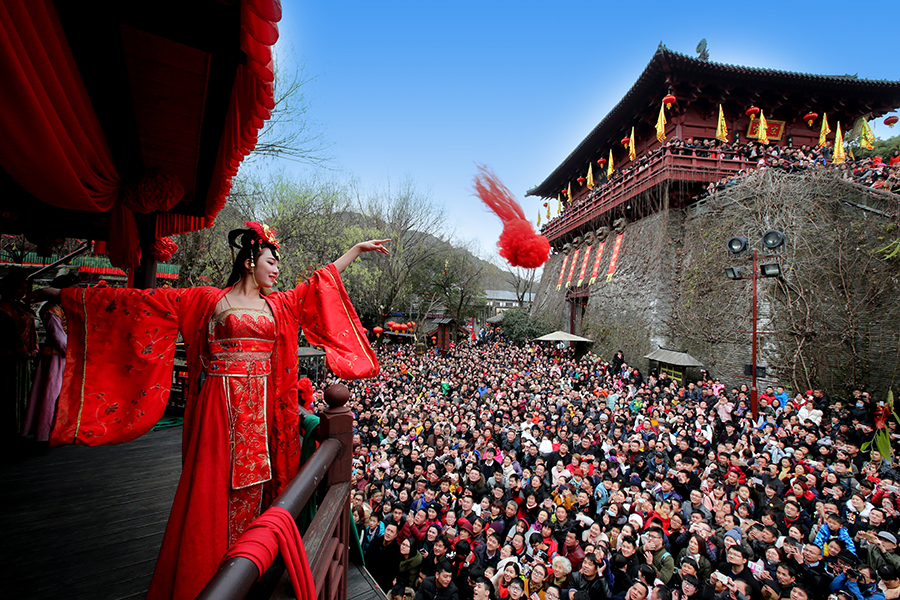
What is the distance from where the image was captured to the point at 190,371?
2230 millimetres

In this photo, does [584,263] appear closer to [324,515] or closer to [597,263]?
[597,263]

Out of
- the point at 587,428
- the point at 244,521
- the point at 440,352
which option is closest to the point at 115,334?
the point at 244,521

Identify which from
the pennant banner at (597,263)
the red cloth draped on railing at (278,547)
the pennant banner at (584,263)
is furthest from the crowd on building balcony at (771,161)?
the red cloth draped on railing at (278,547)

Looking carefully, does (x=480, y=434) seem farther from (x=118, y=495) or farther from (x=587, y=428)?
(x=118, y=495)

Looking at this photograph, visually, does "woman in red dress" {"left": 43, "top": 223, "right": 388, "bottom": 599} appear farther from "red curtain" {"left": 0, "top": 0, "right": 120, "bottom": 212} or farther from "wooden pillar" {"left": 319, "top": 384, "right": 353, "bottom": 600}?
"red curtain" {"left": 0, "top": 0, "right": 120, "bottom": 212}

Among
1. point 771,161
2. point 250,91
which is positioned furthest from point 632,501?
point 771,161

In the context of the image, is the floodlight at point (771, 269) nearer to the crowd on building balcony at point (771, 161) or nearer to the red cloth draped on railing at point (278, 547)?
the crowd on building balcony at point (771, 161)

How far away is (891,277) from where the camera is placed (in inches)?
320

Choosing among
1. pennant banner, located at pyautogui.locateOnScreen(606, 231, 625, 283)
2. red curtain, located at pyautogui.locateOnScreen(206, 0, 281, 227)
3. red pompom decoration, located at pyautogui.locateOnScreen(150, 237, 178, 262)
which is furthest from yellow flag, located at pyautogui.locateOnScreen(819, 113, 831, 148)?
red pompom decoration, located at pyautogui.locateOnScreen(150, 237, 178, 262)

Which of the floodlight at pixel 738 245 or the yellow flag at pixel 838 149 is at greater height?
the yellow flag at pixel 838 149

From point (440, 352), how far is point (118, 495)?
17.4 meters

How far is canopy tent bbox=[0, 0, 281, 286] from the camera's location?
1405mm

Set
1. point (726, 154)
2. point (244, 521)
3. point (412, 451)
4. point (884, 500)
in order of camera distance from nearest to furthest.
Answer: point (244, 521) < point (884, 500) < point (412, 451) < point (726, 154)

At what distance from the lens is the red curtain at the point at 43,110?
1.29 m
